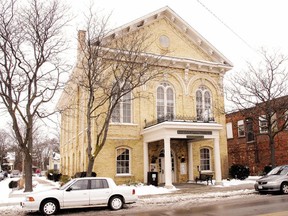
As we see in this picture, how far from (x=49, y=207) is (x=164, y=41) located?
17.6 metres

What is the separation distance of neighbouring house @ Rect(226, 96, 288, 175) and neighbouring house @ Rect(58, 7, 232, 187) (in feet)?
18.3

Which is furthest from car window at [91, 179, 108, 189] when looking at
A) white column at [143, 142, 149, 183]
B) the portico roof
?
white column at [143, 142, 149, 183]

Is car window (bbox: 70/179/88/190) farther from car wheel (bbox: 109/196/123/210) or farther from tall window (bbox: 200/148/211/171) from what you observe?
tall window (bbox: 200/148/211/171)

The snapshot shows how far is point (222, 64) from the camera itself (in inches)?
1104

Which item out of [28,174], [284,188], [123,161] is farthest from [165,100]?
[28,174]

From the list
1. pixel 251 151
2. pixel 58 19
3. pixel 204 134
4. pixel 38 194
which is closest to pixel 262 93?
pixel 204 134

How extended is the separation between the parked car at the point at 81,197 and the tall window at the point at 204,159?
13.1 meters

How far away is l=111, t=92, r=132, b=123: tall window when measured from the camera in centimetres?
2444

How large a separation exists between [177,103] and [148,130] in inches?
163

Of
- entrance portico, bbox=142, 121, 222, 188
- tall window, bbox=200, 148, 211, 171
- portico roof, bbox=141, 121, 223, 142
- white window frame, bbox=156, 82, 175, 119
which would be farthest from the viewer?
tall window, bbox=200, 148, 211, 171

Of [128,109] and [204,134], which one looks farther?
[128,109]

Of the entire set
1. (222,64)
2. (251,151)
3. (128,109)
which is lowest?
(251,151)

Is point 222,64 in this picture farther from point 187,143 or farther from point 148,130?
point 148,130

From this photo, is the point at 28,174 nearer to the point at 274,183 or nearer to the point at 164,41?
the point at 274,183
